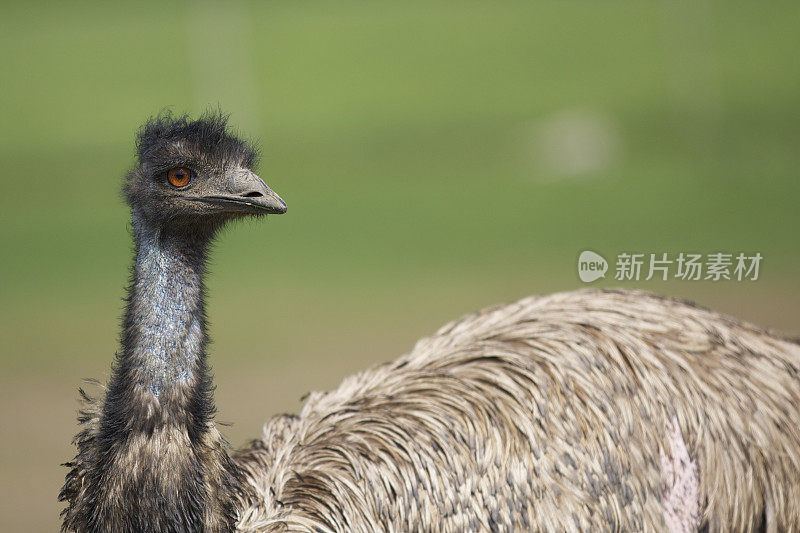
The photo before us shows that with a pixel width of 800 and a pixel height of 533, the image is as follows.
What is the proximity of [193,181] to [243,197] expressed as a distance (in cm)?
17

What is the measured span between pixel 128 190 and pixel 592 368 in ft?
5.27

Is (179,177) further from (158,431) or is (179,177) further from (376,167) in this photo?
(376,167)

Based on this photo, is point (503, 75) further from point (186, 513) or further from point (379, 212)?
point (186, 513)

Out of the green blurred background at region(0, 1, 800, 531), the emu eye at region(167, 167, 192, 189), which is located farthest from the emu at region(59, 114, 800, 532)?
the green blurred background at region(0, 1, 800, 531)

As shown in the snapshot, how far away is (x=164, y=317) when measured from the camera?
327 cm

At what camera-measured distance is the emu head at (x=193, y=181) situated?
3463 mm

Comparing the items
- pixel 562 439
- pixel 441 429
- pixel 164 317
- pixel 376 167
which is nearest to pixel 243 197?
pixel 164 317

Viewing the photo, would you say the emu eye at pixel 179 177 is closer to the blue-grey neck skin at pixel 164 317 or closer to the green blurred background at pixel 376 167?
the blue-grey neck skin at pixel 164 317

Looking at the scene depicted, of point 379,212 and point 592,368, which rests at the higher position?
point 379,212

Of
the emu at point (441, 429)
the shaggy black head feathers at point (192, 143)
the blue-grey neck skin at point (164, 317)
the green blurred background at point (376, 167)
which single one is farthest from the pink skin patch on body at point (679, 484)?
the green blurred background at point (376, 167)

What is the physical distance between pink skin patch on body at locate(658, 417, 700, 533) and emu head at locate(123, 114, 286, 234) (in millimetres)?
1433

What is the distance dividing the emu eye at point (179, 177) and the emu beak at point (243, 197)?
8cm

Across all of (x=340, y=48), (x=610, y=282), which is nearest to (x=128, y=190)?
(x=610, y=282)

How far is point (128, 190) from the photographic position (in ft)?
11.7
